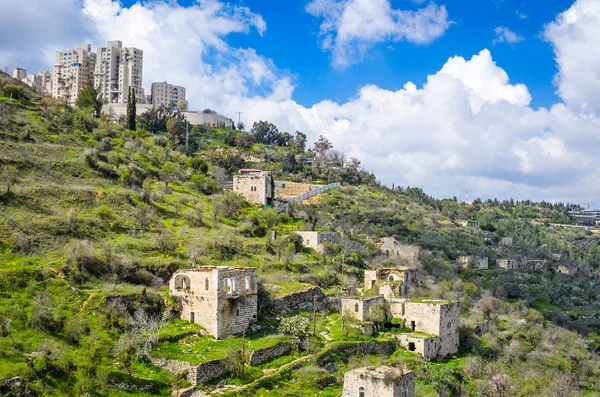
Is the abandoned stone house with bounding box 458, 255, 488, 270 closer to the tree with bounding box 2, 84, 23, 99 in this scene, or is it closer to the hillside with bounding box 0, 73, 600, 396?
the hillside with bounding box 0, 73, 600, 396

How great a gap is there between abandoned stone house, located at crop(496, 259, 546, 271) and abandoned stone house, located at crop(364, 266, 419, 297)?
2766 cm

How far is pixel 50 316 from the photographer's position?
78.3 ft

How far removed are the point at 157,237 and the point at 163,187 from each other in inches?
548

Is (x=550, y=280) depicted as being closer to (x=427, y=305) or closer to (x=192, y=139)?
(x=427, y=305)

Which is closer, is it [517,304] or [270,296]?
[270,296]

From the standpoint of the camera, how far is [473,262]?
60.5m

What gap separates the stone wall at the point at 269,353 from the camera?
26.3m

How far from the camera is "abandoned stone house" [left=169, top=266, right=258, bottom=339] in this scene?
1078 inches

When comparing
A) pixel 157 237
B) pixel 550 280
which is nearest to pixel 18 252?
pixel 157 237

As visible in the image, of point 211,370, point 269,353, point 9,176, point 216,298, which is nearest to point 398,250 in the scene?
point 269,353

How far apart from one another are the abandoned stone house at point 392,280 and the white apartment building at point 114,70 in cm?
7521

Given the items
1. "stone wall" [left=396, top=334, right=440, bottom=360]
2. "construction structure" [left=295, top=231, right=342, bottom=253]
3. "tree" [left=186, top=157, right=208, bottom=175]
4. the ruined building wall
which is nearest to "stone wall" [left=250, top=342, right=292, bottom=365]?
"stone wall" [left=396, top=334, right=440, bottom=360]

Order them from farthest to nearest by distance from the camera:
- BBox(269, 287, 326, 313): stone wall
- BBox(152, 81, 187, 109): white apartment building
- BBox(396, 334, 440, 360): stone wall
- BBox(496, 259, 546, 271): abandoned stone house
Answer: BBox(152, 81, 187, 109): white apartment building → BBox(496, 259, 546, 271): abandoned stone house → BBox(269, 287, 326, 313): stone wall → BBox(396, 334, 440, 360): stone wall

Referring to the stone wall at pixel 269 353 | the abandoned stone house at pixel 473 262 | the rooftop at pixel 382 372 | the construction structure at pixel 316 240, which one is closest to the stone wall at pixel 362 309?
the stone wall at pixel 269 353
